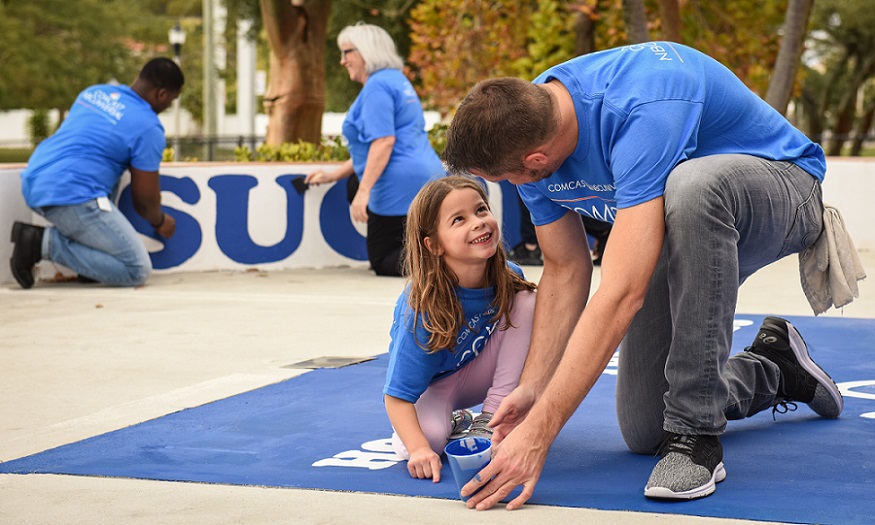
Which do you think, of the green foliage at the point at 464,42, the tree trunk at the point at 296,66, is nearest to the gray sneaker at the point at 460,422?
the green foliage at the point at 464,42

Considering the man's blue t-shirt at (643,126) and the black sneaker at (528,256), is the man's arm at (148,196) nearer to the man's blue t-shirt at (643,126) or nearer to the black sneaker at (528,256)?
the black sneaker at (528,256)

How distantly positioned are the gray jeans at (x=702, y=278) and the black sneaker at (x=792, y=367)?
0.36m

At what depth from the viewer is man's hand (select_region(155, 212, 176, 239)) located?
29.7ft

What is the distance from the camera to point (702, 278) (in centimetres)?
317

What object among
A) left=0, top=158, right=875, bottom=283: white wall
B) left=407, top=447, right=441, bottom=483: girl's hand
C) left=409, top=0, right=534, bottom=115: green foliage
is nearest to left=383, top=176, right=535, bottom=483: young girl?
left=407, top=447, right=441, bottom=483: girl's hand

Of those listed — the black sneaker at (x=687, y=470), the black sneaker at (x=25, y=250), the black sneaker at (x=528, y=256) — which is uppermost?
the black sneaker at (x=687, y=470)

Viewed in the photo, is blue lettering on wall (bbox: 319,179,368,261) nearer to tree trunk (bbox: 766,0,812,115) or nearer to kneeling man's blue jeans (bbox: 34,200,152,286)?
kneeling man's blue jeans (bbox: 34,200,152,286)

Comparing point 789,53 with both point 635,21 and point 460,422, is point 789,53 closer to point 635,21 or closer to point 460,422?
point 635,21

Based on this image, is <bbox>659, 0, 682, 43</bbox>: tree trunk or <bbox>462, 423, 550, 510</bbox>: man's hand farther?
<bbox>659, 0, 682, 43</bbox>: tree trunk

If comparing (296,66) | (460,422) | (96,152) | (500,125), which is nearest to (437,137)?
(96,152)

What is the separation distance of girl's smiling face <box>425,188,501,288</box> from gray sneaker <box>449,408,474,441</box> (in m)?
0.51

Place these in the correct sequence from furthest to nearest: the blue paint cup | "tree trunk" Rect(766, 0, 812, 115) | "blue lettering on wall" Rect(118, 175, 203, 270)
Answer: "tree trunk" Rect(766, 0, 812, 115) < "blue lettering on wall" Rect(118, 175, 203, 270) < the blue paint cup

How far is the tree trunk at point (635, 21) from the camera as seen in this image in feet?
39.7

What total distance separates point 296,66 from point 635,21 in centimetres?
568
